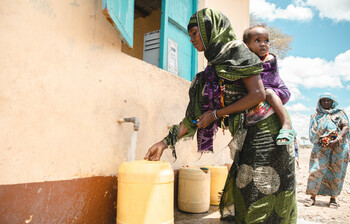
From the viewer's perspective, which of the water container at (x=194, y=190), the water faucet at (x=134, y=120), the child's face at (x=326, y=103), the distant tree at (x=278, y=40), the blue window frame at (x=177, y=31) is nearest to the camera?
the water faucet at (x=134, y=120)

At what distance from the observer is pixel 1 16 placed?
158cm

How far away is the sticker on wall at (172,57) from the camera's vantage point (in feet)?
11.4

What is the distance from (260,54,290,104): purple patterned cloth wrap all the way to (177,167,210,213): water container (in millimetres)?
1431

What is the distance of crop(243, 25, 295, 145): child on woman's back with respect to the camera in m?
1.68

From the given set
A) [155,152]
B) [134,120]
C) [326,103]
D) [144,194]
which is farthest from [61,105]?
[326,103]

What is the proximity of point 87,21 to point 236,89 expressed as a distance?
133cm

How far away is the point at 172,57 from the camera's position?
3.53 meters

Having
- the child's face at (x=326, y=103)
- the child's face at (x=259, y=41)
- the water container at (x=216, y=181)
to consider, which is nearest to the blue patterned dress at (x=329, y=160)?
the child's face at (x=326, y=103)

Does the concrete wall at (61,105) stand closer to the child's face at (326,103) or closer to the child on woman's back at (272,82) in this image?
the child on woman's back at (272,82)

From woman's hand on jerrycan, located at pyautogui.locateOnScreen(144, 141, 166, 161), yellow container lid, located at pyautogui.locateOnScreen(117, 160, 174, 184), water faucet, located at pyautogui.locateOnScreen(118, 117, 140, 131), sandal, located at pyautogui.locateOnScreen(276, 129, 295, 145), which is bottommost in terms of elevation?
yellow container lid, located at pyautogui.locateOnScreen(117, 160, 174, 184)

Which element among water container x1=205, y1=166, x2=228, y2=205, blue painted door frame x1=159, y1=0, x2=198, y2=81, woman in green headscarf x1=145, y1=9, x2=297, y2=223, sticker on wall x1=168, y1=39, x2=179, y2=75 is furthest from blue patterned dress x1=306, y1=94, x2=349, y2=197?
woman in green headscarf x1=145, y1=9, x2=297, y2=223

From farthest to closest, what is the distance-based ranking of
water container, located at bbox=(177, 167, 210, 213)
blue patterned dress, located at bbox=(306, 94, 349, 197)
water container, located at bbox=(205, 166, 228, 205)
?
blue patterned dress, located at bbox=(306, 94, 349, 197)
water container, located at bbox=(205, 166, 228, 205)
water container, located at bbox=(177, 167, 210, 213)

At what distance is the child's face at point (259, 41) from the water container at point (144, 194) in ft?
3.92

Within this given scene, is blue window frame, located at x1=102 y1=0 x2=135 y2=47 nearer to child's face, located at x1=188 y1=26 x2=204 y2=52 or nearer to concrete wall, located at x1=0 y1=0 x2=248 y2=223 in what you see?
concrete wall, located at x1=0 y1=0 x2=248 y2=223
